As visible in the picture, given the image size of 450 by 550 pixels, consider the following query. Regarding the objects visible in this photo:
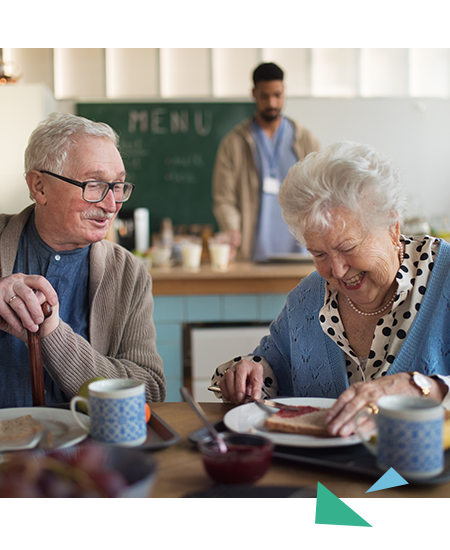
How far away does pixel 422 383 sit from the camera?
35.2 inches

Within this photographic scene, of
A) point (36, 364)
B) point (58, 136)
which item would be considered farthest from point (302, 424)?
point (58, 136)

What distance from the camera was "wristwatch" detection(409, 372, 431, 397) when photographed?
0.89 meters

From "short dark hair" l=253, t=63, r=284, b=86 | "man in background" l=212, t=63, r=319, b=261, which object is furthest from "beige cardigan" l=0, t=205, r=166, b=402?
"man in background" l=212, t=63, r=319, b=261

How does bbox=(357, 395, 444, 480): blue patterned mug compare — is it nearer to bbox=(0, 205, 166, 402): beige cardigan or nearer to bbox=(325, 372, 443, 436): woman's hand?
bbox=(325, 372, 443, 436): woman's hand

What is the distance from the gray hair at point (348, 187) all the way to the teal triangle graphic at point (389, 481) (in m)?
0.52

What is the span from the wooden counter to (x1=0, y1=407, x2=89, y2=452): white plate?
172cm

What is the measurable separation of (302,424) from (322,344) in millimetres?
398

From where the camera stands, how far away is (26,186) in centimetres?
141

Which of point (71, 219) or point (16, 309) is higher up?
point (71, 219)

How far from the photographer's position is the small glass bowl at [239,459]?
2.11 ft

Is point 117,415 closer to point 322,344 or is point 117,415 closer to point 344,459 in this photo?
point 344,459
